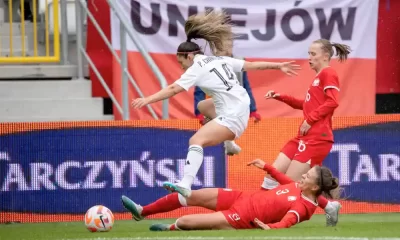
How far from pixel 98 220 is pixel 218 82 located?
182 centimetres

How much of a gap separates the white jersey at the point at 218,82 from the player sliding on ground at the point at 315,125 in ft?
2.51

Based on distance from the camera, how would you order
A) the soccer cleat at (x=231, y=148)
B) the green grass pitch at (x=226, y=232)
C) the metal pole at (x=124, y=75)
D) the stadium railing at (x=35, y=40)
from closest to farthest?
the green grass pitch at (x=226, y=232) < the soccer cleat at (x=231, y=148) < the metal pole at (x=124, y=75) < the stadium railing at (x=35, y=40)

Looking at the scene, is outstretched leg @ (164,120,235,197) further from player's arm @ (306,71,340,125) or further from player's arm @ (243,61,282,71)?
player's arm @ (306,71,340,125)

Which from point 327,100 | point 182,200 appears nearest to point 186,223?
point 182,200

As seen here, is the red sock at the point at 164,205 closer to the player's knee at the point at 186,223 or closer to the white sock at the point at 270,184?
the player's knee at the point at 186,223

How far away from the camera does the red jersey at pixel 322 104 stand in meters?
11.7

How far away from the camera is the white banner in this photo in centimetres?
1590

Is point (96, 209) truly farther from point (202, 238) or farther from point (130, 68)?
point (130, 68)

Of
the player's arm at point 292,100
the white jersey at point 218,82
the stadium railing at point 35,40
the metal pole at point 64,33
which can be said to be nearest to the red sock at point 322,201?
the white jersey at point 218,82

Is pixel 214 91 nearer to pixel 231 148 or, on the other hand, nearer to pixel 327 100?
pixel 231 148

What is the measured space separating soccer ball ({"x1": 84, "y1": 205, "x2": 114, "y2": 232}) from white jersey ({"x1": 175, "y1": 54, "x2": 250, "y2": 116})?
1506 mm

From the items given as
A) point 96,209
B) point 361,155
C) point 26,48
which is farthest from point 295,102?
point 26,48

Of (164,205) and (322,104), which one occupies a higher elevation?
(322,104)

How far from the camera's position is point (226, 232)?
33.7 ft
